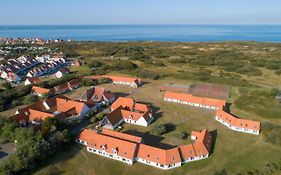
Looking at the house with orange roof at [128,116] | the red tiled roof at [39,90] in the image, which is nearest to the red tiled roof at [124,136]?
the house with orange roof at [128,116]

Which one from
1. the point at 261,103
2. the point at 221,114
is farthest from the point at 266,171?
the point at 261,103

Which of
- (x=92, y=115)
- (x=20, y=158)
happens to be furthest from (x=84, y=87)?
(x=20, y=158)

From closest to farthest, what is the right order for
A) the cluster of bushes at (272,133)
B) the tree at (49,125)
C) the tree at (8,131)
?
the tree at (49,125), the tree at (8,131), the cluster of bushes at (272,133)

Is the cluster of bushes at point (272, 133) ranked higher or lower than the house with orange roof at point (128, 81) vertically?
lower

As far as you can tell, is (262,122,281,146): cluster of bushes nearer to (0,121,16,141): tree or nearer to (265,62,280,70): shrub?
(0,121,16,141): tree

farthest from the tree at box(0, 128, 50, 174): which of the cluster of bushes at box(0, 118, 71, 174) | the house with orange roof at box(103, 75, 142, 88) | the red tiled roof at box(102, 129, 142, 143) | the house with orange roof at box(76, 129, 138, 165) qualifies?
the house with orange roof at box(103, 75, 142, 88)

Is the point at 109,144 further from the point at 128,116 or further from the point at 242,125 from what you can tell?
the point at 242,125

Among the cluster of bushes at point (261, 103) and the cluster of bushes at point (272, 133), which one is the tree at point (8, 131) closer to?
the cluster of bushes at point (272, 133)
